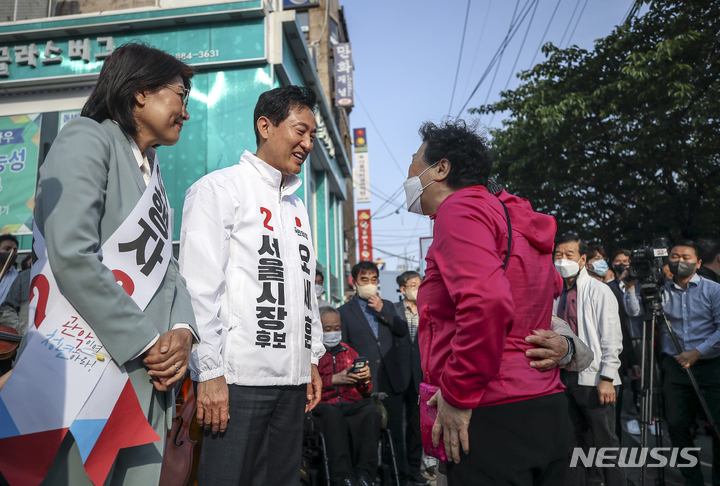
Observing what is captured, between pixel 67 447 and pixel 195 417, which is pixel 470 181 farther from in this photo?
pixel 67 447

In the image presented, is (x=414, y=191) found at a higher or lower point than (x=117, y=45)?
lower

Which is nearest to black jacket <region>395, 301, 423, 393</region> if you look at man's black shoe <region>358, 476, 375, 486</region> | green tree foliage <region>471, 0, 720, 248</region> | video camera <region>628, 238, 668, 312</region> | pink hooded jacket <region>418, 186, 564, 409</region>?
man's black shoe <region>358, 476, 375, 486</region>

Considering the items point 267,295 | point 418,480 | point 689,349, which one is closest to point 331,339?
point 418,480

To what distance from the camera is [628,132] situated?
13094 mm

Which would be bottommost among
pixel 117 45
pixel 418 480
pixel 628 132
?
pixel 418 480

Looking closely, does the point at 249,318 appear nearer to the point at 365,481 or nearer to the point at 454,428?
the point at 454,428

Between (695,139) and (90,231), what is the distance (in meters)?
14.2

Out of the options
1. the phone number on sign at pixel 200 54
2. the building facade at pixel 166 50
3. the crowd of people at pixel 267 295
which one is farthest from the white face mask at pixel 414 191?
the phone number on sign at pixel 200 54

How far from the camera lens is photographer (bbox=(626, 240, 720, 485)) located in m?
4.43

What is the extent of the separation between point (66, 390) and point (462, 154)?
168 cm

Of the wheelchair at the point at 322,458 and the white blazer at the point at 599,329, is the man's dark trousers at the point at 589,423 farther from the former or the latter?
the wheelchair at the point at 322,458

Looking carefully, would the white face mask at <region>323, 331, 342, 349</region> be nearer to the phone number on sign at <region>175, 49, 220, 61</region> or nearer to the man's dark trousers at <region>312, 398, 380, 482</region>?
the man's dark trousers at <region>312, 398, 380, 482</region>

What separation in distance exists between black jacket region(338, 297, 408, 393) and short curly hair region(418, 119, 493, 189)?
376 cm
